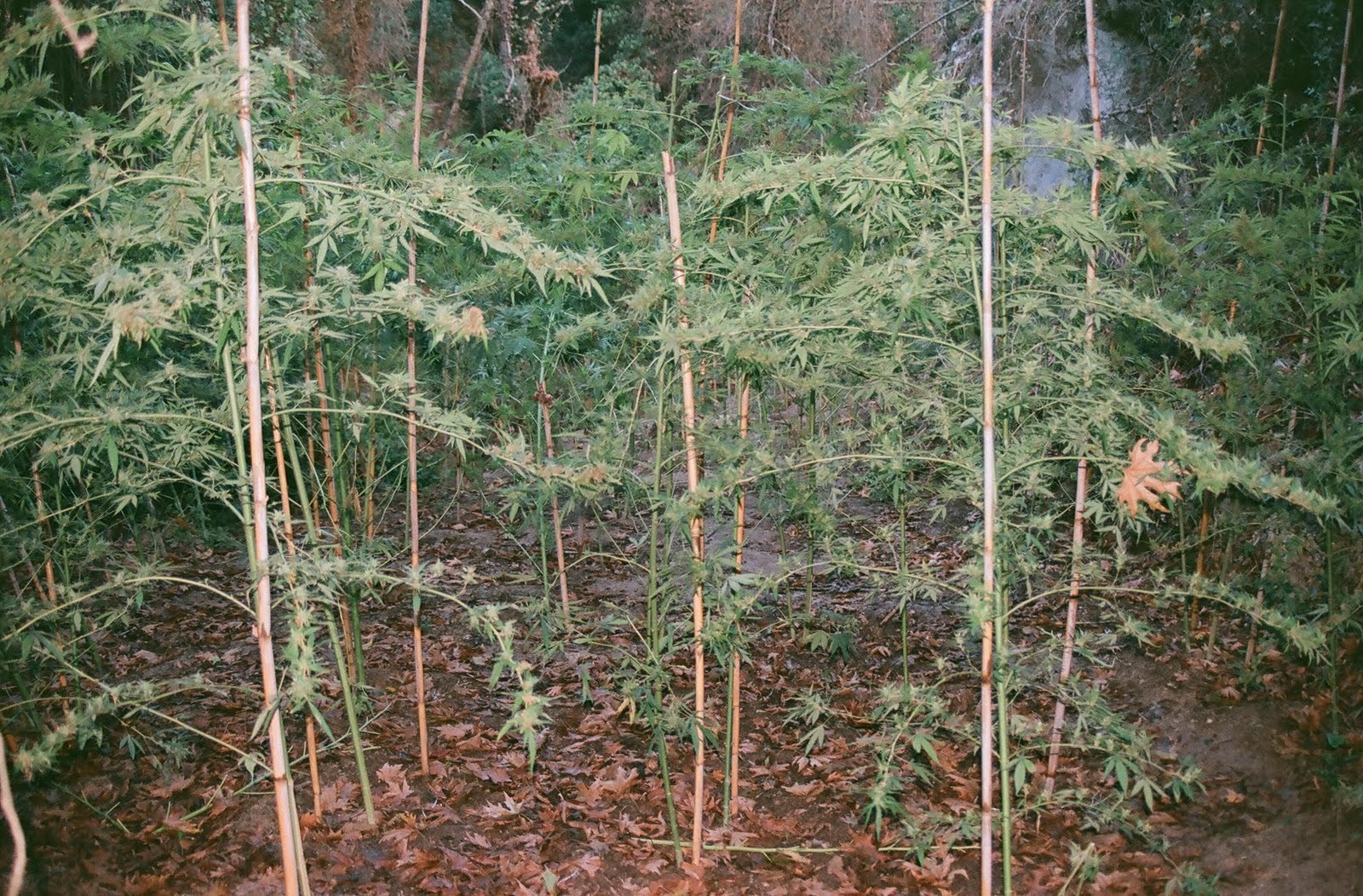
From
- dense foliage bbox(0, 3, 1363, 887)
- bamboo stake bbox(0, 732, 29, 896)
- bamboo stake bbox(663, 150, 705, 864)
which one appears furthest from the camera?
bamboo stake bbox(663, 150, 705, 864)

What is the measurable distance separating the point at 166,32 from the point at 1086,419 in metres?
2.69

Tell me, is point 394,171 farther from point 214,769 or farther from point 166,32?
point 214,769

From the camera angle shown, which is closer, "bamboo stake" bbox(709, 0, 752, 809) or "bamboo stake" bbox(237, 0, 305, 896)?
"bamboo stake" bbox(237, 0, 305, 896)

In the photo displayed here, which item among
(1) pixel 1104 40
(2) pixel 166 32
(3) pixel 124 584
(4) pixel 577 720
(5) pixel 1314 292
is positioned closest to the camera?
(3) pixel 124 584

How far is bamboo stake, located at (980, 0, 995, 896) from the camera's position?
2.17m

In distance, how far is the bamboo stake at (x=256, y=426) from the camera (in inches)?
78.3

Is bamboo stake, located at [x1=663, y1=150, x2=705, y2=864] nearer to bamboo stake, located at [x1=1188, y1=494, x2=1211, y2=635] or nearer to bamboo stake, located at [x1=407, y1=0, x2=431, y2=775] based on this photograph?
bamboo stake, located at [x1=407, y1=0, x2=431, y2=775]

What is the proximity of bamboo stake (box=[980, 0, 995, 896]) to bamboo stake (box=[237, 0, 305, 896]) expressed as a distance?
5.35ft

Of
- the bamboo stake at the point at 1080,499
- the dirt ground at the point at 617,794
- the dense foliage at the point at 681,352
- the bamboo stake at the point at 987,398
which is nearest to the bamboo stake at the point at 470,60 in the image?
the dense foliage at the point at 681,352

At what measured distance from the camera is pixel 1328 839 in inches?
121

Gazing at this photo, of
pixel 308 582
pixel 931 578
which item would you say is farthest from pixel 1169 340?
pixel 308 582

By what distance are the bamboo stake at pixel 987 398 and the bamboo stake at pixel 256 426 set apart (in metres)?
1.63

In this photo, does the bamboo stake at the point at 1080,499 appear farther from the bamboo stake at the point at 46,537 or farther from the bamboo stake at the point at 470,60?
the bamboo stake at the point at 46,537

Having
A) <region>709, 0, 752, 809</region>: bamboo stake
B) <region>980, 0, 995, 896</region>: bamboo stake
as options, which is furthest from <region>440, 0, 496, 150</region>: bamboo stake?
<region>980, 0, 995, 896</region>: bamboo stake
